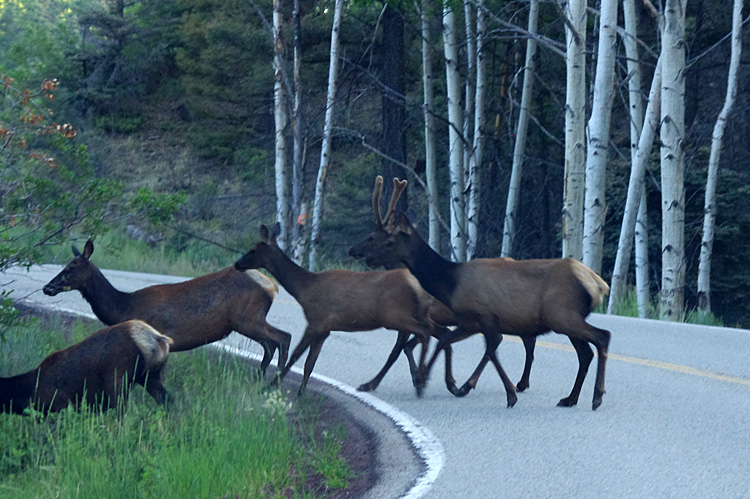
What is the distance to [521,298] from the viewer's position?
27.0 ft

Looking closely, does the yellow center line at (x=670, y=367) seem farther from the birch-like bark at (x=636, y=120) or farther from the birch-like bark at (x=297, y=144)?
the birch-like bark at (x=297, y=144)

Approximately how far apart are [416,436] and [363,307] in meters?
1.84

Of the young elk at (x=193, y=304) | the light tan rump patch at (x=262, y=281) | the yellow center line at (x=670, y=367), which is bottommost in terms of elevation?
the yellow center line at (x=670, y=367)

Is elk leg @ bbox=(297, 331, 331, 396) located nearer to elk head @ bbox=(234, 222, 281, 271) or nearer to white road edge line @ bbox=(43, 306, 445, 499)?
white road edge line @ bbox=(43, 306, 445, 499)

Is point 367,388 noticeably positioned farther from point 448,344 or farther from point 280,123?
point 280,123

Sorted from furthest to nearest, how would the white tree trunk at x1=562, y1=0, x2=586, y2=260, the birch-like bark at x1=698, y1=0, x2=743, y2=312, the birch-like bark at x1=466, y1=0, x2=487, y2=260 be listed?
the birch-like bark at x1=466, y1=0, x2=487, y2=260
the birch-like bark at x1=698, y1=0, x2=743, y2=312
the white tree trunk at x1=562, y1=0, x2=586, y2=260

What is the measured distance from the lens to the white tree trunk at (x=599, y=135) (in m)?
16.5

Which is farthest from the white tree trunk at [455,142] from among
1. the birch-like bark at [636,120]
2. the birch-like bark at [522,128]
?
the birch-like bark at [636,120]

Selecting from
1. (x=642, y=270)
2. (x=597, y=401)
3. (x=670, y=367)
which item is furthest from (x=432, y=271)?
(x=642, y=270)

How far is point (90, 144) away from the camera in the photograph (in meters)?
40.1

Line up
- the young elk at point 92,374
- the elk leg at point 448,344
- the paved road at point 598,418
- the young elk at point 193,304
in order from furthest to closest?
the young elk at point 193,304
the elk leg at point 448,344
the young elk at point 92,374
the paved road at point 598,418

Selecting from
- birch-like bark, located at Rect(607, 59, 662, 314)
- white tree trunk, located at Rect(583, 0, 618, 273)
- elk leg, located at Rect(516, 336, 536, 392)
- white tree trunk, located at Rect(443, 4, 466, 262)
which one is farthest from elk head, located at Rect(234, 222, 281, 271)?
white tree trunk, located at Rect(443, 4, 466, 262)

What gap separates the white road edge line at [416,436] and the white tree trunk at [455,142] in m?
11.9

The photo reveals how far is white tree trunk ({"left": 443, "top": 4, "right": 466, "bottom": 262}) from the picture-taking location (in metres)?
20.7
